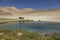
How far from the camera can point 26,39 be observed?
1944cm

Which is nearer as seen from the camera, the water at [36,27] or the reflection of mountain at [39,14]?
the water at [36,27]

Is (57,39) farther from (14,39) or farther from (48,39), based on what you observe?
(14,39)

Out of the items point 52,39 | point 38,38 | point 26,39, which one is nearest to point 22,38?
point 26,39

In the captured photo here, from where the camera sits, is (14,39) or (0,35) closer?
(14,39)

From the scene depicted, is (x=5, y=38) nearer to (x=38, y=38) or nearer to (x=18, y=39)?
(x=18, y=39)

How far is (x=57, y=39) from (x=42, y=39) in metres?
1.63

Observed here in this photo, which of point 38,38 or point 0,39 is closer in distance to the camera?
point 0,39

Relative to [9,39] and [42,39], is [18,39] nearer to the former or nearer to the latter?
[9,39]

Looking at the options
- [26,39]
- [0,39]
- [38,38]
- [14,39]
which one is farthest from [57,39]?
[0,39]

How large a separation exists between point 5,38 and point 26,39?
7.17 feet

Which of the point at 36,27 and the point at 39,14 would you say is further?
the point at 39,14

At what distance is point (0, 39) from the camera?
1888 centimetres

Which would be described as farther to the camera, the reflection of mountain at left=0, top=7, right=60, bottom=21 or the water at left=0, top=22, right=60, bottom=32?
the reflection of mountain at left=0, top=7, right=60, bottom=21

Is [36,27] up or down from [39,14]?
down
